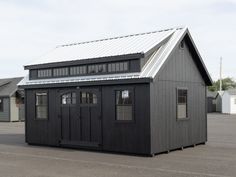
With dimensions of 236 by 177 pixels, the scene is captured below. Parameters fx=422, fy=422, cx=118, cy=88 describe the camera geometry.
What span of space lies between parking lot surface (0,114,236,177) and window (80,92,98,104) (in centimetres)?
199

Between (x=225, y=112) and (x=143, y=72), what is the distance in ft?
162

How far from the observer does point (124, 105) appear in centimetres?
1554

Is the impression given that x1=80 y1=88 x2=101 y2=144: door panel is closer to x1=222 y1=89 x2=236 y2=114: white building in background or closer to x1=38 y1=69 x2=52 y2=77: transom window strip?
x1=38 y1=69 x2=52 y2=77: transom window strip

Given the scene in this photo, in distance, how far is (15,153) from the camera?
16.1m

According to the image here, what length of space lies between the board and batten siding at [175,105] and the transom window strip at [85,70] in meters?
1.58

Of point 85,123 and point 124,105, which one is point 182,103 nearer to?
point 124,105

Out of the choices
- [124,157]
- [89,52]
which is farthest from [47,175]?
[89,52]

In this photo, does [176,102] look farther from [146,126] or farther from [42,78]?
[42,78]

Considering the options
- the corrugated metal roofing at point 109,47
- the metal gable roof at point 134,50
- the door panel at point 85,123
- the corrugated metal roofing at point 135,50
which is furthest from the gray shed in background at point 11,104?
the door panel at point 85,123

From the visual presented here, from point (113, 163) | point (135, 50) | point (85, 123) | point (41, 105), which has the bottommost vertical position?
point (113, 163)

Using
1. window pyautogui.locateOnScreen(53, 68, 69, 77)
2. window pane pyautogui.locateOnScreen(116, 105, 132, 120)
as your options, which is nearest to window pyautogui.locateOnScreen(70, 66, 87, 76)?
window pyautogui.locateOnScreen(53, 68, 69, 77)

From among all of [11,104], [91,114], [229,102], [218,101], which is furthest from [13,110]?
[218,101]

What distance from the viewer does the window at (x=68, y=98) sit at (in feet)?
56.8

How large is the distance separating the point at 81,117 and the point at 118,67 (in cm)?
262
